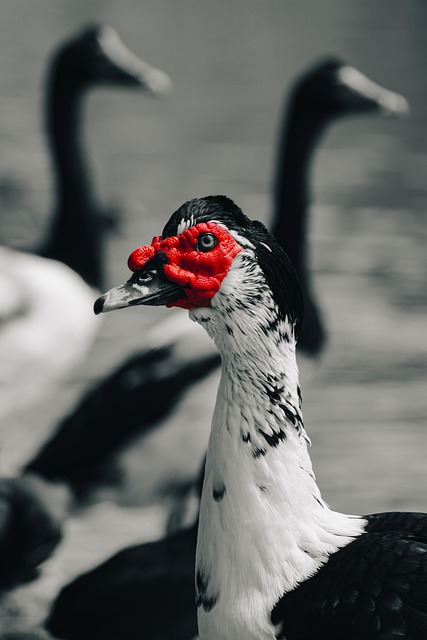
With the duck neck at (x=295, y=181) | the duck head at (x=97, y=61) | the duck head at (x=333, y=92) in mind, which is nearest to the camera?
the duck neck at (x=295, y=181)

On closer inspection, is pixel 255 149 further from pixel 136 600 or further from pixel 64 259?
pixel 136 600

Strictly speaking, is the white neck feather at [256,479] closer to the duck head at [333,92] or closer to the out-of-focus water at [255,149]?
the out-of-focus water at [255,149]

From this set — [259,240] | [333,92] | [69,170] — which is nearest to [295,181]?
[333,92]

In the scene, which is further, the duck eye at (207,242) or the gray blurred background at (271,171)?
the gray blurred background at (271,171)

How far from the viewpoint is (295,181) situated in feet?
12.7

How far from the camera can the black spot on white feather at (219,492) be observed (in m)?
1.95

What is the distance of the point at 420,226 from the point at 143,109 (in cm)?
381

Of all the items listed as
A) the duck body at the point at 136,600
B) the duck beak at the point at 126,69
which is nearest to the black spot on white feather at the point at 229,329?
the duck body at the point at 136,600

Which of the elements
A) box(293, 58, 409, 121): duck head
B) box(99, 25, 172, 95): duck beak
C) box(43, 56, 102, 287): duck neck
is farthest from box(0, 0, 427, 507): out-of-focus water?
box(293, 58, 409, 121): duck head

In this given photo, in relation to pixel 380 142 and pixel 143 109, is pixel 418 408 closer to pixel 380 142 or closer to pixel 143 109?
pixel 380 142

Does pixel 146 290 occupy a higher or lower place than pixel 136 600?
higher

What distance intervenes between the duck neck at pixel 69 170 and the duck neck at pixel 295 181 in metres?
0.79

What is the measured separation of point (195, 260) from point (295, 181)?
6.64ft

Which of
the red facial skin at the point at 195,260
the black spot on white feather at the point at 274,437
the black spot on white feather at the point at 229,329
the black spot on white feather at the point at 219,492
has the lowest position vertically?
the black spot on white feather at the point at 219,492
